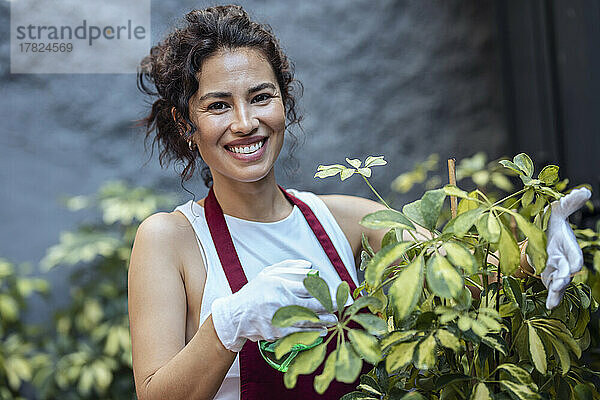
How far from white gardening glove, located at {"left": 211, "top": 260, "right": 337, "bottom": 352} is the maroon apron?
0.29m

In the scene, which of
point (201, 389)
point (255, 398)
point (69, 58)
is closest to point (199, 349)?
point (201, 389)

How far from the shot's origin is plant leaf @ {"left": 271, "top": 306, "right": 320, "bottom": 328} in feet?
2.30

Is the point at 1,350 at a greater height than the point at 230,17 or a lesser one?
lesser

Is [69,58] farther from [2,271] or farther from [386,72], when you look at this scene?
[386,72]

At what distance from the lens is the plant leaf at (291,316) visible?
702 millimetres

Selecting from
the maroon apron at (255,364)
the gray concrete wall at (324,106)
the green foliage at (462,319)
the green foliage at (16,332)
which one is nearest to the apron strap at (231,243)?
the maroon apron at (255,364)

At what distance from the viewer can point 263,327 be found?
927mm

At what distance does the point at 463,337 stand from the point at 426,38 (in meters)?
1.92

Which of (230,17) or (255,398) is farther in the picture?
(230,17)

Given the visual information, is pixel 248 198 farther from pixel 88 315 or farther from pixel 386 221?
pixel 88 315

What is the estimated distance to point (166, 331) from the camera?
1193 mm

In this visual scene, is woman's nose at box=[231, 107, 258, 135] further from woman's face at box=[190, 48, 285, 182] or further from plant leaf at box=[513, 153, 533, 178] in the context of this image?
plant leaf at box=[513, 153, 533, 178]

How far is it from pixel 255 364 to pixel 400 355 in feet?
1.89

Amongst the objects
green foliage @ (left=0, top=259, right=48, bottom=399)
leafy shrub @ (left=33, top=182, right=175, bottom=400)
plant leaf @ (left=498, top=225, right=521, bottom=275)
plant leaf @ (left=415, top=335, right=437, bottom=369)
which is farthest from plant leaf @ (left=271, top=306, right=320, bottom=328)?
green foliage @ (left=0, top=259, right=48, bottom=399)
